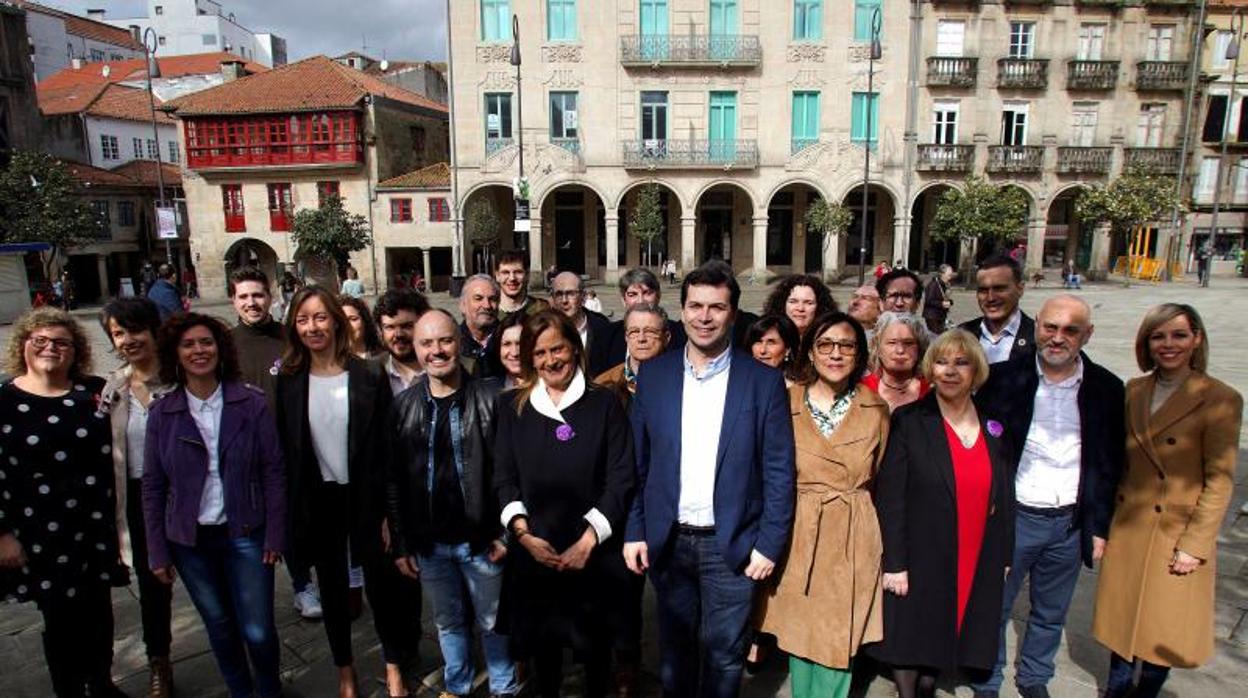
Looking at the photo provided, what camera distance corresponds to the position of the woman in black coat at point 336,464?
3588mm

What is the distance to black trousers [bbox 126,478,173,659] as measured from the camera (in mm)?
3670

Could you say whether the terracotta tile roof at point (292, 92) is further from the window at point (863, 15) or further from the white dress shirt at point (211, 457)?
the white dress shirt at point (211, 457)

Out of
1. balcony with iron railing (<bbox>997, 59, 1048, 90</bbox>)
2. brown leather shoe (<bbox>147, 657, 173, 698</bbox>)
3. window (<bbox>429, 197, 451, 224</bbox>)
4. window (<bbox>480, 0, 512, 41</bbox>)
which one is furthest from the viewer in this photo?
window (<bbox>429, 197, 451, 224</bbox>)

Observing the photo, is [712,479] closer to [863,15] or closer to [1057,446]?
[1057,446]

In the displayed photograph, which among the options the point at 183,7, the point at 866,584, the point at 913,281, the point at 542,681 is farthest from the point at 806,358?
the point at 183,7

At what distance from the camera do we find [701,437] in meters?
3.11

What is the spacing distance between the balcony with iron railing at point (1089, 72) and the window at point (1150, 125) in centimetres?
255

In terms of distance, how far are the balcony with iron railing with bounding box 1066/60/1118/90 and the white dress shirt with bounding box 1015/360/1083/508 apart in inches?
1341

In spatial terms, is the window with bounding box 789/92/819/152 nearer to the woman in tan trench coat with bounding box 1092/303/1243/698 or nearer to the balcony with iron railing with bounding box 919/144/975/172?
the balcony with iron railing with bounding box 919/144/975/172

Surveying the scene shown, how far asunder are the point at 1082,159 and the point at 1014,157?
3165mm

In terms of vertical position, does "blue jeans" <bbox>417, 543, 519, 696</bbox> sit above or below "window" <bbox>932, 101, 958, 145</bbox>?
below

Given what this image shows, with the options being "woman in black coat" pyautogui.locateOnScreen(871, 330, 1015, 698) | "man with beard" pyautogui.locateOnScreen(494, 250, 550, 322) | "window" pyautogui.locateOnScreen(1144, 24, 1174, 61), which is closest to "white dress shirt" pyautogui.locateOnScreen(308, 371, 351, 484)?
"man with beard" pyautogui.locateOnScreen(494, 250, 550, 322)

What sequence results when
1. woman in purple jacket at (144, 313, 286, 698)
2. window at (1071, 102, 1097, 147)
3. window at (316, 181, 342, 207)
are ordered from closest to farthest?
woman in purple jacket at (144, 313, 286, 698) → window at (1071, 102, 1097, 147) → window at (316, 181, 342, 207)

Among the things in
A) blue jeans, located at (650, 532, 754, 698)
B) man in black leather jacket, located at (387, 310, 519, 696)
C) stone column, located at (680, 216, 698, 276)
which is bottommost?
blue jeans, located at (650, 532, 754, 698)
